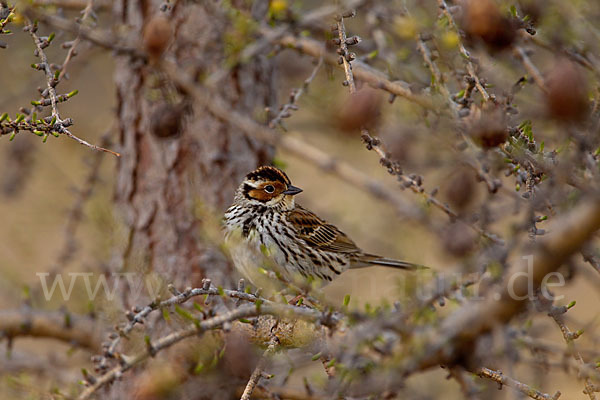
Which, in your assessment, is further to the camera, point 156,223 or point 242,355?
point 156,223

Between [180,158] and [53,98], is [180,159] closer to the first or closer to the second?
[180,158]

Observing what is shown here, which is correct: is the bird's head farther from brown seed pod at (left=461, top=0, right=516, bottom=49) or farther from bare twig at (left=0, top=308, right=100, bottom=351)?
brown seed pod at (left=461, top=0, right=516, bottom=49)

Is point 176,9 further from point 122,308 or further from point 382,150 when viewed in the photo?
point 382,150

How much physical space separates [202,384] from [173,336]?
3.13 feet

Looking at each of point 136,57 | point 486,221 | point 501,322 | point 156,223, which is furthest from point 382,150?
point 156,223

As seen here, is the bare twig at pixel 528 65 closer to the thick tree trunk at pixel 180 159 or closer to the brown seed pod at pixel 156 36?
the brown seed pod at pixel 156 36

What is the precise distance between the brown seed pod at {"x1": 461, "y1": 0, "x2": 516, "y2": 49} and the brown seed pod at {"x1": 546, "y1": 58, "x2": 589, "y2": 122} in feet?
0.95

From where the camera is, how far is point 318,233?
4844 mm

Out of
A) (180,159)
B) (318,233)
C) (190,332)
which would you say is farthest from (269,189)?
(190,332)

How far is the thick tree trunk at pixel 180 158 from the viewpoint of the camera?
4309 mm

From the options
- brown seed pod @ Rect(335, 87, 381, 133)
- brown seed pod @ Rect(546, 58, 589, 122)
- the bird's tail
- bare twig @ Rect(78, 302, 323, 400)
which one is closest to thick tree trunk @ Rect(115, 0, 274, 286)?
the bird's tail

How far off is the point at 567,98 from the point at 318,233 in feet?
11.1

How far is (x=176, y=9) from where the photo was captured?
14.7ft

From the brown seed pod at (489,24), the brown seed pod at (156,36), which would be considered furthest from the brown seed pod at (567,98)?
the brown seed pod at (156,36)
